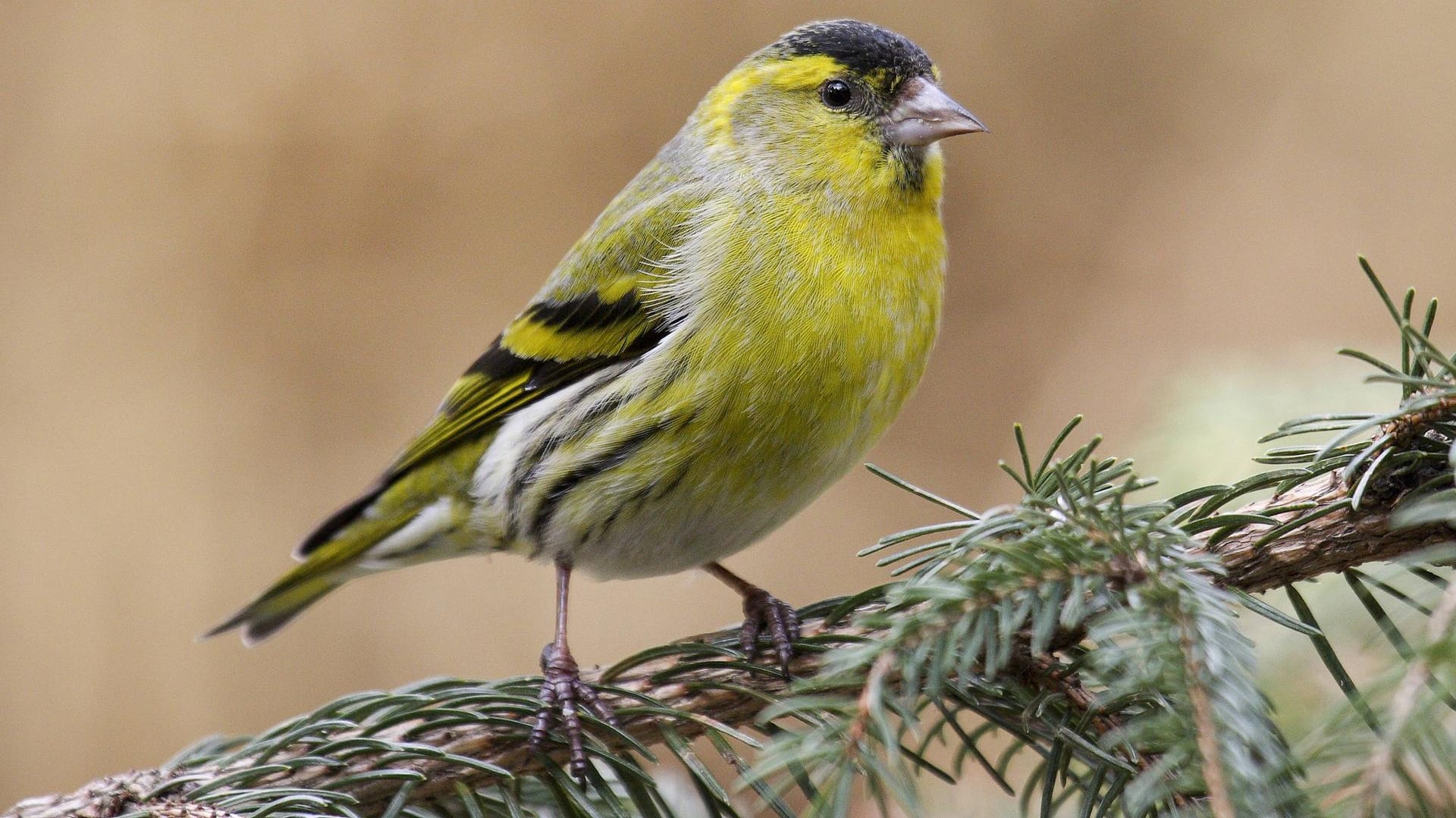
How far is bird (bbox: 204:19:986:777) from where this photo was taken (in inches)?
70.2

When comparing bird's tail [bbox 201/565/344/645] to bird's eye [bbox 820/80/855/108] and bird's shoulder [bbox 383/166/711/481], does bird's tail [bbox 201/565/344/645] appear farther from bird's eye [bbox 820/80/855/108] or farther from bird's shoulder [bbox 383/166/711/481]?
bird's eye [bbox 820/80/855/108]

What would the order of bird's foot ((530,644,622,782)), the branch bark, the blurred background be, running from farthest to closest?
1. the blurred background
2. bird's foot ((530,644,622,782))
3. the branch bark

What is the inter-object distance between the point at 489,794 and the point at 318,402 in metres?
2.41

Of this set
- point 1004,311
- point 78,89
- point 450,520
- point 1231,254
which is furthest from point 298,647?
point 1231,254

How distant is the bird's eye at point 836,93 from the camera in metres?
2.11

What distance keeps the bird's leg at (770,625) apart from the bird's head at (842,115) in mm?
698

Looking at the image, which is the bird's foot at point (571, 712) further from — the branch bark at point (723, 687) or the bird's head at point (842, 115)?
the bird's head at point (842, 115)

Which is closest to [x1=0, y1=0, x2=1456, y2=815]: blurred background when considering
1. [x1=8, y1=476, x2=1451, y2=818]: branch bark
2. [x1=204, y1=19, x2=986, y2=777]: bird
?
[x1=204, y1=19, x2=986, y2=777]: bird

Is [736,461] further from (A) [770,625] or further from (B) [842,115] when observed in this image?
(B) [842,115]

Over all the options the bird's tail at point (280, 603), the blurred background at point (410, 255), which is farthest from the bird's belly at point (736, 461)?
the blurred background at point (410, 255)

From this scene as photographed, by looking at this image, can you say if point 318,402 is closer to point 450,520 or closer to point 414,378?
point 414,378

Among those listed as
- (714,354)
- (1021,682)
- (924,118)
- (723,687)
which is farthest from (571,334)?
(1021,682)

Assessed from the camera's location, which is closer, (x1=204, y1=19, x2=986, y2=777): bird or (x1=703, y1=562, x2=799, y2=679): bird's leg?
(x1=703, y1=562, x2=799, y2=679): bird's leg

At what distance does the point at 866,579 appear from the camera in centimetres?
347
